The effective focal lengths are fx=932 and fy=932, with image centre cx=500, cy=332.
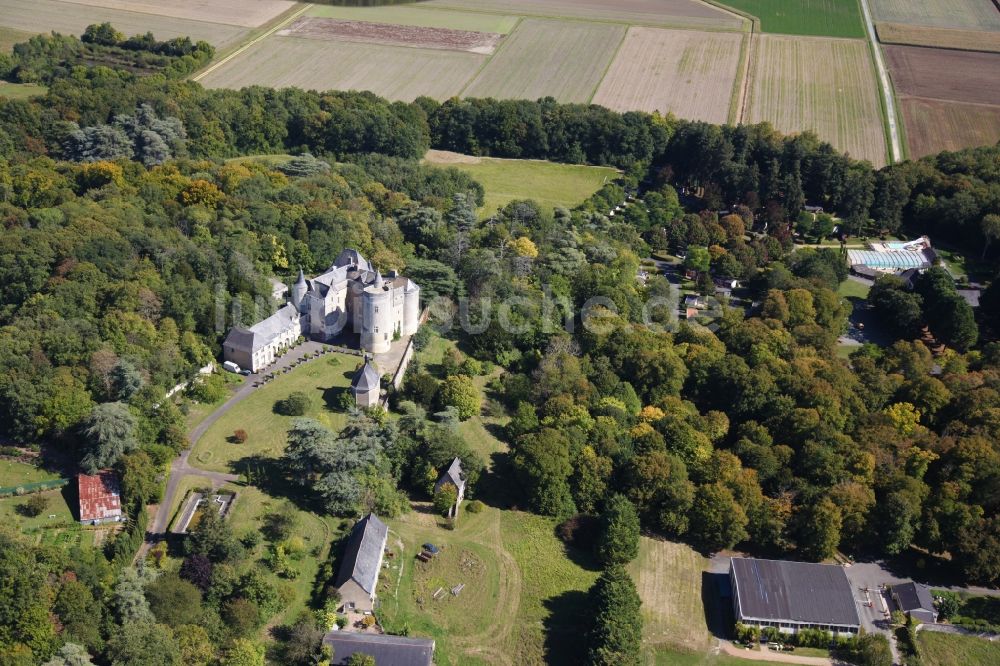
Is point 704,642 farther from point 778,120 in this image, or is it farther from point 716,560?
point 778,120

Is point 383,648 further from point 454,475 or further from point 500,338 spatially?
point 500,338

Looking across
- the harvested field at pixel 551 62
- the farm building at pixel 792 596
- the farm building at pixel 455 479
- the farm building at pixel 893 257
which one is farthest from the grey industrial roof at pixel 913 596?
the harvested field at pixel 551 62

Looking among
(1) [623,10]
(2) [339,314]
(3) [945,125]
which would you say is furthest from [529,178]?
(1) [623,10]

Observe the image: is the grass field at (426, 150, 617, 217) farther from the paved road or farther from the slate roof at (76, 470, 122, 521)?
the slate roof at (76, 470, 122, 521)

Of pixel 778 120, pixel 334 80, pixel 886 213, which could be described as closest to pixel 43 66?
pixel 334 80

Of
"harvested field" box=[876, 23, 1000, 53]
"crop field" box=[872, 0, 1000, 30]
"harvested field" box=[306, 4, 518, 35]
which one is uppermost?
"crop field" box=[872, 0, 1000, 30]

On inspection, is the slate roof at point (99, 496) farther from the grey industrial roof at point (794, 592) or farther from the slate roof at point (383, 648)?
the grey industrial roof at point (794, 592)

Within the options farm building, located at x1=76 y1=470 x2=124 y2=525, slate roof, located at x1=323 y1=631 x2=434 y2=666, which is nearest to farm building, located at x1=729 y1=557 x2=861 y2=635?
slate roof, located at x1=323 y1=631 x2=434 y2=666
